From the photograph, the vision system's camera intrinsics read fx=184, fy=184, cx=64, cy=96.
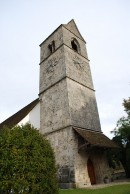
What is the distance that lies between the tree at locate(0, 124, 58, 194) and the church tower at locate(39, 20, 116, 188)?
537 centimetres

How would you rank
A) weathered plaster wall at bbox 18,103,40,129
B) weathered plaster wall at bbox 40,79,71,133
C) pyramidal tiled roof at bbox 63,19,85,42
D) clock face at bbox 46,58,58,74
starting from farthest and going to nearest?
pyramidal tiled roof at bbox 63,19,85,42 → clock face at bbox 46,58,58,74 → weathered plaster wall at bbox 18,103,40,129 → weathered plaster wall at bbox 40,79,71,133

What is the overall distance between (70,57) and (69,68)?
1457 mm

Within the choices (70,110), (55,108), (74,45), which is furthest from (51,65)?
(70,110)

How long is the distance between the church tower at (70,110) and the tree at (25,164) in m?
5.37

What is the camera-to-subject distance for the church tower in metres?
11.8

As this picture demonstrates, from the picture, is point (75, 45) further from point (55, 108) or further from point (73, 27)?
point (55, 108)

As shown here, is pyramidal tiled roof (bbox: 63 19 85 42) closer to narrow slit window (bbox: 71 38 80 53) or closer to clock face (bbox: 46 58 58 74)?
narrow slit window (bbox: 71 38 80 53)

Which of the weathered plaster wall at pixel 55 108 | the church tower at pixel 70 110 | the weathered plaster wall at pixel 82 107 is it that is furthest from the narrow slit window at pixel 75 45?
the weathered plaster wall at pixel 55 108

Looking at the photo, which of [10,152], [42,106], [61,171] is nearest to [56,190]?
[10,152]

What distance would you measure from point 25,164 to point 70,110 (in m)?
7.69

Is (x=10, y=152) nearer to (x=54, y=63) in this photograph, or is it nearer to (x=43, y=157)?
(x=43, y=157)

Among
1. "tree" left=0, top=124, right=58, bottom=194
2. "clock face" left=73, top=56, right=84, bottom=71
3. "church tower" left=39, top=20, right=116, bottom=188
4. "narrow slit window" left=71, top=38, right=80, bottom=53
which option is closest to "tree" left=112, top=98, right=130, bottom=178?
"church tower" left=39, top=20, right=116, bottom=188

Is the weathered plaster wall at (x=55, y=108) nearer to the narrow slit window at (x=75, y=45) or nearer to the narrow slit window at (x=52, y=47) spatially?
the narrow slit window at (x=52, y=47)

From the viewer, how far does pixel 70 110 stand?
1310 cm
